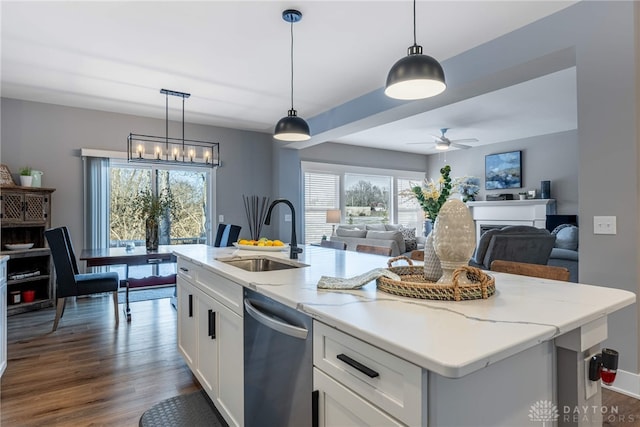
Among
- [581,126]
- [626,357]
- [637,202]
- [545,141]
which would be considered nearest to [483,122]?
[545,141]

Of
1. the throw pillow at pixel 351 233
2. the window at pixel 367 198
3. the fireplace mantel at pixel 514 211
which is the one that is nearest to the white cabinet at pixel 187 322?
the throw pillow at pixel 351 233

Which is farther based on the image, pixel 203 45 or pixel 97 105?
pixel 97 105

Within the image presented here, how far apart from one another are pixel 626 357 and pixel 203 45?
3815 millimetres

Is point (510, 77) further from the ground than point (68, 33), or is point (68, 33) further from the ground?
point (68, 33)

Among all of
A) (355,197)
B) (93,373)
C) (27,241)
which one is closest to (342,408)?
(93,373)

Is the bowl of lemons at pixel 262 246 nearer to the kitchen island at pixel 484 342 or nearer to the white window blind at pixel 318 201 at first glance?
the kitchen island at pixel 484 342

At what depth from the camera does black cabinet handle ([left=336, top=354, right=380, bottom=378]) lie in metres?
0.86

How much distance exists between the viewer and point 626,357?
218 centimetres

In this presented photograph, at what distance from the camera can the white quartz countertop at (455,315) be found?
74 cm

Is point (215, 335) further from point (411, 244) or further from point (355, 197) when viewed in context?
point (355, 197)

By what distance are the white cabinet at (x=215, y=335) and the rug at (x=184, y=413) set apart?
16cm

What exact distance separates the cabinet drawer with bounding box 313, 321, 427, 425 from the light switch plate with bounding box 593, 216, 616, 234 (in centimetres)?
220

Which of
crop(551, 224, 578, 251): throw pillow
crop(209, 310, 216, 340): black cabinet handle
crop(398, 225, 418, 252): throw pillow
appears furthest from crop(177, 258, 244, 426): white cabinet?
crop(551, 224, 578, 251): throw pillow

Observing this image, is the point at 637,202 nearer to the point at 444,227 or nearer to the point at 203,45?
the point at 444,227
